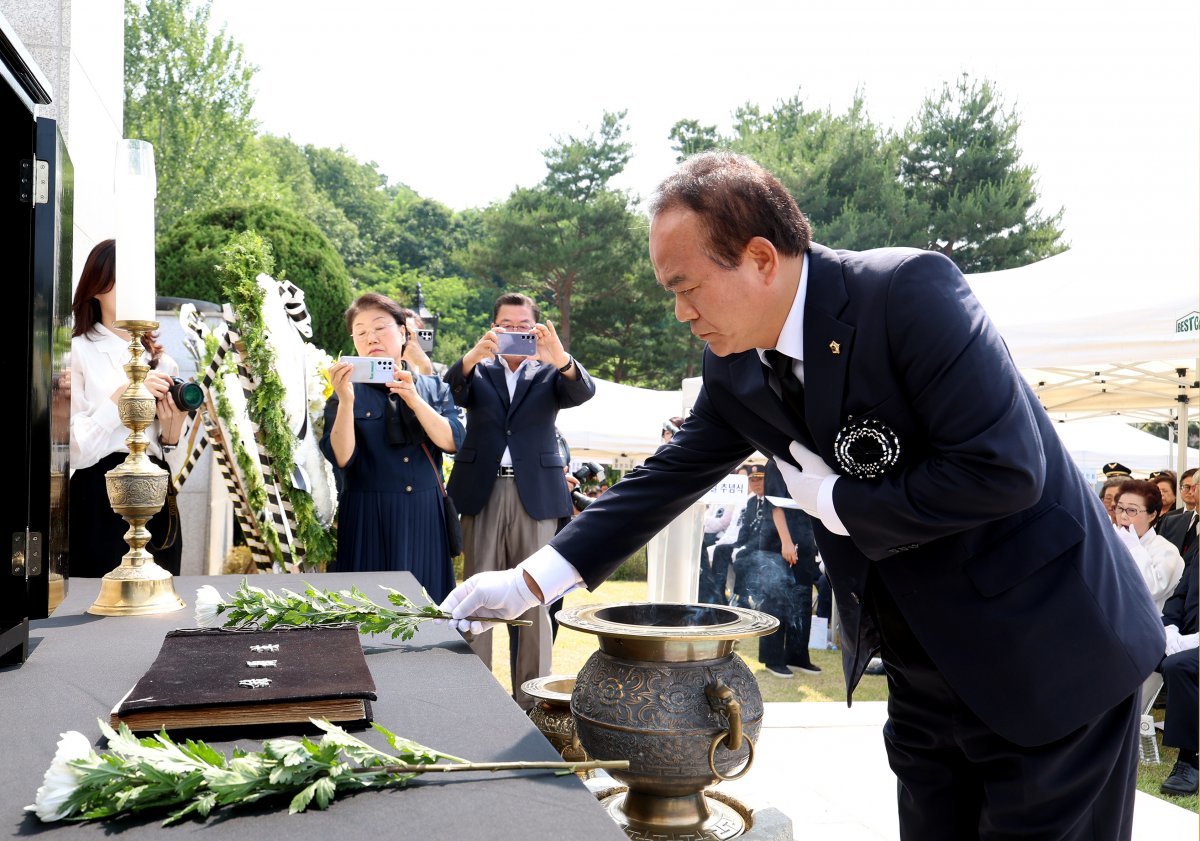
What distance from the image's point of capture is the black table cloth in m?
1.01

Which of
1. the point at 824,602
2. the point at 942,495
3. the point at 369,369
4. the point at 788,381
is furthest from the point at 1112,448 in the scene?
the point at 942,495

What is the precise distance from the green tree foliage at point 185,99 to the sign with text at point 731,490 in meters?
26.6

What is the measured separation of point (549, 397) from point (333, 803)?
4.15 meters

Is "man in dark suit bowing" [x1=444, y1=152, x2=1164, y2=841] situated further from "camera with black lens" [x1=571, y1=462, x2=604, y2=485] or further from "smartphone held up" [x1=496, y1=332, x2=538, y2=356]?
"camera with black lens" [x1=571, y1=462, x2=604, y2=485]

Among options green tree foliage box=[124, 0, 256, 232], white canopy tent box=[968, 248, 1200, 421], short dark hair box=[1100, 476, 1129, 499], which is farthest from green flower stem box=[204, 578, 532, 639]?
green tree foliage box=[124, 0, 256, 232]

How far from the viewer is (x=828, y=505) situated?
180 centimetres

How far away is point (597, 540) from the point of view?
2.22 m

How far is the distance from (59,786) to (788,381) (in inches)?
56.2

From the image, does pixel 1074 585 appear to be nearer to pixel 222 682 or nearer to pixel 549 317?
pixel 222 682

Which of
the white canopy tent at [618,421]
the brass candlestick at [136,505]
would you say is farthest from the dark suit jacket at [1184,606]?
the white canopy tent at [618,421]

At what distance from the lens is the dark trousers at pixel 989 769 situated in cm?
182

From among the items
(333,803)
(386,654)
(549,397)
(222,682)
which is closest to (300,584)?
(386,654)

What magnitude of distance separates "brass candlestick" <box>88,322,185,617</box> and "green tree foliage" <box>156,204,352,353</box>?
1264cm

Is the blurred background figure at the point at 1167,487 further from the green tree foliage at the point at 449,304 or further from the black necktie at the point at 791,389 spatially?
the green tree foliage at the point at 449,304
